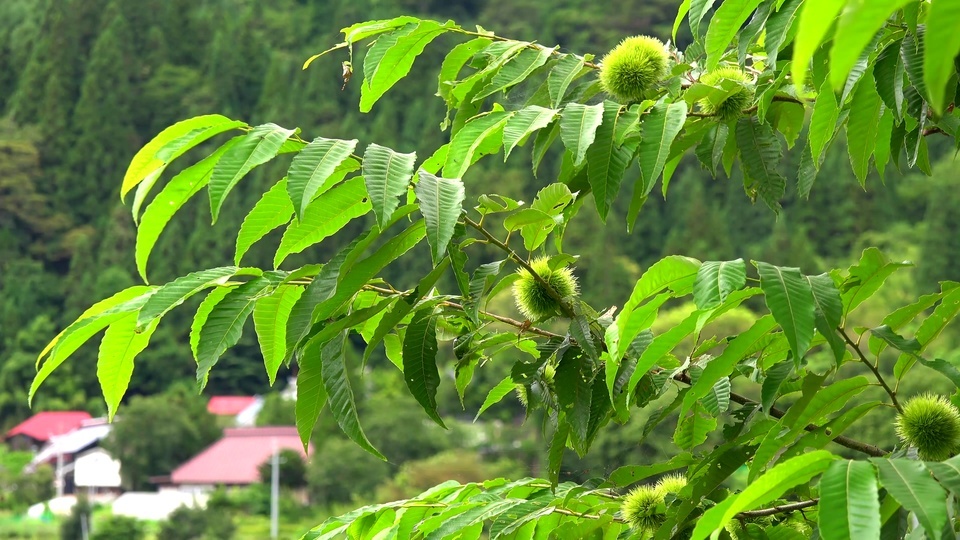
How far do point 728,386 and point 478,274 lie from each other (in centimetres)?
34

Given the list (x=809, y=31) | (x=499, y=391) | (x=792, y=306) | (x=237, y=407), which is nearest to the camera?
(x=809, y=31)

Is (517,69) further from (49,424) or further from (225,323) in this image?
(49,424)

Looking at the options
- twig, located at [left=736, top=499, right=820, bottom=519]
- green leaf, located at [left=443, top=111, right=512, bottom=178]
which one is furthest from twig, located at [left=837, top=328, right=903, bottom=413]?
green leaf, located at [left=443, top=111, right=512, bottom=178]

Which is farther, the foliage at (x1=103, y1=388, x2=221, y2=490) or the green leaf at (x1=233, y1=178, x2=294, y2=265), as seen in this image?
the foliage at (x1=103, y1=388, x2=221, y2=490)

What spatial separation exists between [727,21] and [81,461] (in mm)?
37846

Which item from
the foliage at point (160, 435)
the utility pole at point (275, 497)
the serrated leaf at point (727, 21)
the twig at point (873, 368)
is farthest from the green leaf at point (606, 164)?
the foliage at point (160, 435)

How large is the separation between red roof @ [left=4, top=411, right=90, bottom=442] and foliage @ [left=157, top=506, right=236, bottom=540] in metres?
9.57

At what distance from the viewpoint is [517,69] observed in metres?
1.25

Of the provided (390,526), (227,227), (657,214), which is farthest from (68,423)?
(390,526)

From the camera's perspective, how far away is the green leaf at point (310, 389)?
3.31 feet

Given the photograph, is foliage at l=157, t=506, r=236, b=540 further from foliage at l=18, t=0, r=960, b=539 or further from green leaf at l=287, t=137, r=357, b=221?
green leaf at l=287, t=137, r=357, b=221

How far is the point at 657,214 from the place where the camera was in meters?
37.5

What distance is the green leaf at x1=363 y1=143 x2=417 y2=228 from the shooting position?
89 cm

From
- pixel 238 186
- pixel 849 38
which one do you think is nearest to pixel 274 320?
pixel 849 38
